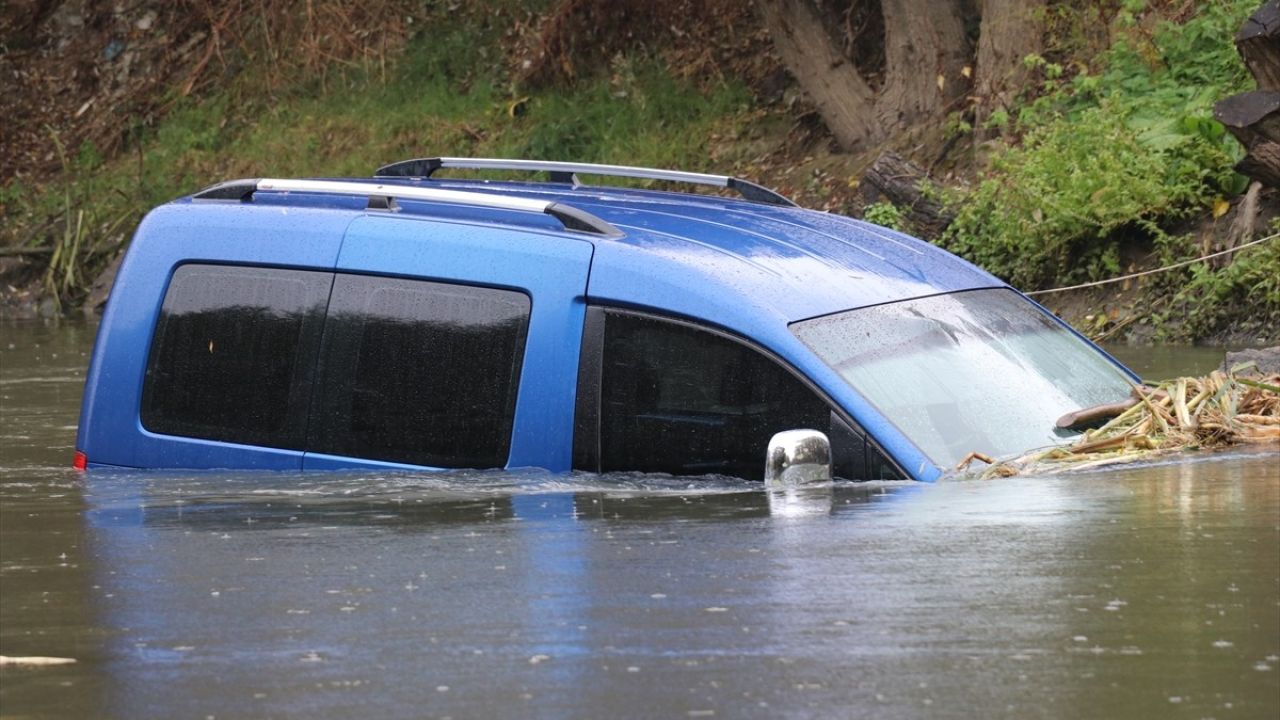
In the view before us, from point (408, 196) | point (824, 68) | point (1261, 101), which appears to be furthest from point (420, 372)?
point (824, 68)

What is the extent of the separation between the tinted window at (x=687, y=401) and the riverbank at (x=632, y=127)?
643 cm

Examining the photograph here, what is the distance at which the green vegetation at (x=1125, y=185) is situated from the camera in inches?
494

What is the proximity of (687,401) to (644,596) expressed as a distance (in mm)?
1148

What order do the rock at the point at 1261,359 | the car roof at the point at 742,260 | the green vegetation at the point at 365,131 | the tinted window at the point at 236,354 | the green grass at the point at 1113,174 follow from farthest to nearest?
the green vegetation at the point at 365,131 → the green grass at the point at 1113,174 → the rock at the point at 1261,359 → the tinted window at the point at 236,354 → the car roof at the point at 742,260

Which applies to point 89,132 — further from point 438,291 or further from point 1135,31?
point 438,291

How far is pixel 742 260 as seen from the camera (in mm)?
6094

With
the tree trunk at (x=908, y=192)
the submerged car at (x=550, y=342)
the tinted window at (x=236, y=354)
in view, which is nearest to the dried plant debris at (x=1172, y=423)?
the submerged car at (x=550, y=342)

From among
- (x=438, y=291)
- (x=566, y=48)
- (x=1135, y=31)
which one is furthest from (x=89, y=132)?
(x=438, y=291)

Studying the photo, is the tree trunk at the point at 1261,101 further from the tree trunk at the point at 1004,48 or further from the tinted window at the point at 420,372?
the tinted window at the point at 420,372

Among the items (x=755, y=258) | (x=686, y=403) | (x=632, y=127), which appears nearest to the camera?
(x=686, y=403)

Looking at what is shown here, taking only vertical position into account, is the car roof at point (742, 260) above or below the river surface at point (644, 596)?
above

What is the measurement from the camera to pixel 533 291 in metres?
6.09

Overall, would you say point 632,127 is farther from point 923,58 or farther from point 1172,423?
point 1172,423

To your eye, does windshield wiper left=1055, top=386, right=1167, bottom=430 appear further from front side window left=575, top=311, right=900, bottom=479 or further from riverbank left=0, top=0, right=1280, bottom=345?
riverbank left=0, top=0, right=1280, bottom=345
